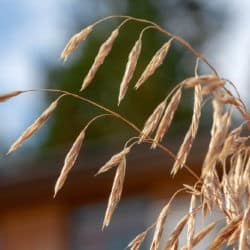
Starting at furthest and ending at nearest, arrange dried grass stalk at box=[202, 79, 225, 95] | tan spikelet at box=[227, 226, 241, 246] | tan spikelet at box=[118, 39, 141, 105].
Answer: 1. tan spikelet at box=[118, 39, 141, 105]
2. tan spikelet at box=[227, 226, 241, 246]
3. dried grass stalk at box=[202, 79, 225, 95]

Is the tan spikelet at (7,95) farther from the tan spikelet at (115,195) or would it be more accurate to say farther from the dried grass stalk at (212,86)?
the dried grass stalk at (212,86)

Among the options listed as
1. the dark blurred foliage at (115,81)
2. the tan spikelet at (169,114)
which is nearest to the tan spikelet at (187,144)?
the tan spikelet at (169,114)

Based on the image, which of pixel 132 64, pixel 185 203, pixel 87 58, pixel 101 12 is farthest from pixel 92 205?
pixel 101 12

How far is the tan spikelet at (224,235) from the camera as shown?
3.69ft

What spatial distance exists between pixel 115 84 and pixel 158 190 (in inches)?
450

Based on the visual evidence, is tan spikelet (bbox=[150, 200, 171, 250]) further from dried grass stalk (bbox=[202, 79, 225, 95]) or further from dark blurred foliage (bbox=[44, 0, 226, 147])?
dark blurred foliage (bbox=[44, 0, 226, 147])

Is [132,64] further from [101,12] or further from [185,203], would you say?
[101,12]

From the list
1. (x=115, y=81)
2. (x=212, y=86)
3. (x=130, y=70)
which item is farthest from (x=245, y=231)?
(x=115, y=81)

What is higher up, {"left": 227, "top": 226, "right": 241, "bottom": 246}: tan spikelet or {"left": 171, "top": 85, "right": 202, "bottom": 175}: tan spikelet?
{"left": 171, "top": 85, "right": 202, "bottom": 175}: tan spikelet

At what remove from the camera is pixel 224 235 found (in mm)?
1138

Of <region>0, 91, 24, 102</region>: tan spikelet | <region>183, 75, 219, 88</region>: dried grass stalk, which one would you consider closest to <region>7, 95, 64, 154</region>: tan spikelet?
<region>0, 91, 24, 102</region>: tan spikelet

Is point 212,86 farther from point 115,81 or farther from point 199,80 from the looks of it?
point 115,81

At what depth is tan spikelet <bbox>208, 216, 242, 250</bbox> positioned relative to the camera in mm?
1126

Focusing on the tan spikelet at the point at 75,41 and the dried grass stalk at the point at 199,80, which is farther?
the tan spikelet at the point at 75,41
